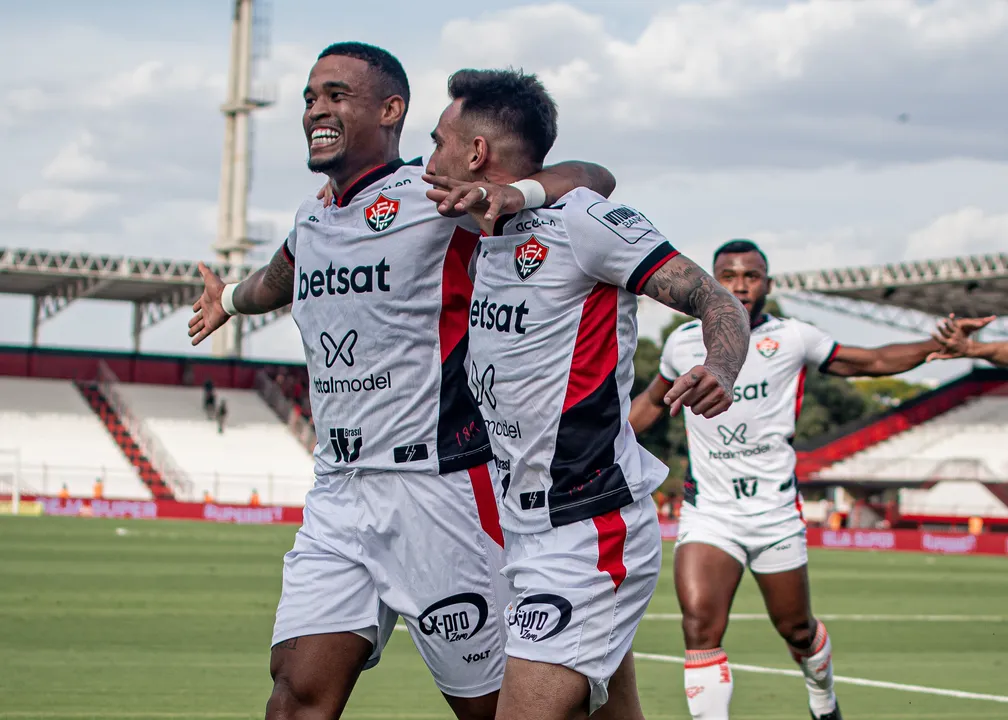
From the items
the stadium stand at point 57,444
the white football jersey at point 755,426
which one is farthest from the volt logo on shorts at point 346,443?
the stadium stand at point 57,444

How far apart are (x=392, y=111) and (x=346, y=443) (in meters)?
1.29

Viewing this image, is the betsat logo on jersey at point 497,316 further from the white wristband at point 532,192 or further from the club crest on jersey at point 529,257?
the white wristband at point 532,192

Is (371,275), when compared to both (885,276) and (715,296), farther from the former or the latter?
(885,276)

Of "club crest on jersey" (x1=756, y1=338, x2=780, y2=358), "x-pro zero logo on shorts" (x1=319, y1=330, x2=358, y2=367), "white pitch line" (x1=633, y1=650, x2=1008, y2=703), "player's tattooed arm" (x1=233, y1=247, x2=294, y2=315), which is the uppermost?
"player's tattooed arm" (x1=233, y1=247, x2=294, y2=315)

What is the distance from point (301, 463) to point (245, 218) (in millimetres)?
15393

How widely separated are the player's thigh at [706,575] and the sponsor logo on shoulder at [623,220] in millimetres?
3332

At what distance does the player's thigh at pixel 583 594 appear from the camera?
442 centimetres

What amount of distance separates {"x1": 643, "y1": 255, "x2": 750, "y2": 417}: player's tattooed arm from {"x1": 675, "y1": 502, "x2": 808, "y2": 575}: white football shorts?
3.67 metres

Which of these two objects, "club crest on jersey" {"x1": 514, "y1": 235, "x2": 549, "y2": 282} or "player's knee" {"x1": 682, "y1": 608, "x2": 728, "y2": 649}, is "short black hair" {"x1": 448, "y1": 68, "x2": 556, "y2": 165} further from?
"player's knee" {"x1": 682, "y1": 608, "x2": 728, "y2": 649}

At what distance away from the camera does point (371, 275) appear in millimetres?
5039

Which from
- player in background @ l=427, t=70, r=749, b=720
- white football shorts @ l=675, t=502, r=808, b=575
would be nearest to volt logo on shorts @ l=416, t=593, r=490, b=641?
player in background @ l=427, t=70, r=749, b=720

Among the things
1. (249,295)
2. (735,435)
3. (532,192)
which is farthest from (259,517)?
(532,192)

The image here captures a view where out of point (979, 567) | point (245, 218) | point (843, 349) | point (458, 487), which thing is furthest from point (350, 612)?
point (245, 218)

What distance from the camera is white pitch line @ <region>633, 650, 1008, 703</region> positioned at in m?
9.79
